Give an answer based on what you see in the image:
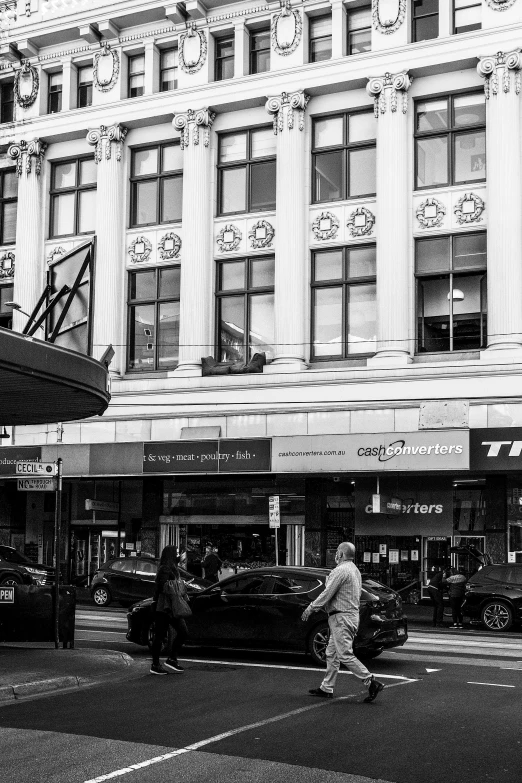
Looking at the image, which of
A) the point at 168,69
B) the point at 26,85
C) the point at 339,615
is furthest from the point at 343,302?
the point at 339,615

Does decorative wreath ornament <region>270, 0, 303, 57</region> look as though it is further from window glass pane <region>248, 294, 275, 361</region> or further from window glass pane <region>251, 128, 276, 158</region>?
window glass pane <region>248, 294, 275, 361</region>

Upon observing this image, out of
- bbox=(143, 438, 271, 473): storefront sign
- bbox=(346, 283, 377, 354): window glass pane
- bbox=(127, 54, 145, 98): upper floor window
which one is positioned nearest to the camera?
bbox=(143, 438, 271, 473): storefront sign

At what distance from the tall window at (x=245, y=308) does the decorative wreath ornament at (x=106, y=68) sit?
302 inches

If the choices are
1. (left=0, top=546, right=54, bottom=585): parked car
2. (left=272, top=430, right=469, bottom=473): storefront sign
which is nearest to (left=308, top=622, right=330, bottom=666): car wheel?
(left=272, top=430, right=469, bottom=473): storefront sign

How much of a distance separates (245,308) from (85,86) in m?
10.3

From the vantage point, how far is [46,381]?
44.2 ft

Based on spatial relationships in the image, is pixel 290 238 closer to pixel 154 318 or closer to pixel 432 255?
pixel 432 255

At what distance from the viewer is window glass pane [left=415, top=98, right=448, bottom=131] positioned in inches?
1214

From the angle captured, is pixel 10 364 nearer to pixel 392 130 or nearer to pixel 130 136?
pixel 392 130

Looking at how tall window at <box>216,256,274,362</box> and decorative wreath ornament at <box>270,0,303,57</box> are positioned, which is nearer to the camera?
tall window at <box>216,256,274,362</box>

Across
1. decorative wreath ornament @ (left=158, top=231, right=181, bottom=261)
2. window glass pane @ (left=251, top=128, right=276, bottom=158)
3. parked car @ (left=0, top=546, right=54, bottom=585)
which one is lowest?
parked car @ (left=0, top=546, right=54, bottom=585)

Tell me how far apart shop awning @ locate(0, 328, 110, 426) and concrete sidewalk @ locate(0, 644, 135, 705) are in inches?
146

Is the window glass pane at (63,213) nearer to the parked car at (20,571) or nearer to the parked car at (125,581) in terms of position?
the parked car at (20,571)

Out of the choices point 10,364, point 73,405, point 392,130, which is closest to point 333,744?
point 10,364
